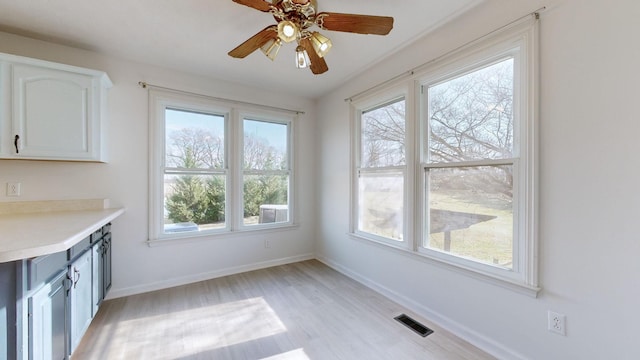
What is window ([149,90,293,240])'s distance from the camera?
3.04 metres

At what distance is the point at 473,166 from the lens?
204cm

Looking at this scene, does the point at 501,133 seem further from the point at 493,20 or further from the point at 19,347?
the point at 19,347

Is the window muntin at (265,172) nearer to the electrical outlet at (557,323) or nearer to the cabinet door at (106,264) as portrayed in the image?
the cabinet door at (106,264)

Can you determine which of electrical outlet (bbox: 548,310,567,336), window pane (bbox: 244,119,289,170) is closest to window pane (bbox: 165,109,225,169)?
window pane (bbox: 244,119,289,170)

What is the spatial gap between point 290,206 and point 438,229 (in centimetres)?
223

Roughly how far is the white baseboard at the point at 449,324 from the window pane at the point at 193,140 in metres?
2.42

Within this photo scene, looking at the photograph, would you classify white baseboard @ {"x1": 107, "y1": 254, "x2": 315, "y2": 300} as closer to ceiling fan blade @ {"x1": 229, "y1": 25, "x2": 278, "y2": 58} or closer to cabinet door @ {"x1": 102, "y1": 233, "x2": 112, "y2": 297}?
cabinet door @ {"x1": 102, "y1": 233, "x2": 112, "y2": 297}

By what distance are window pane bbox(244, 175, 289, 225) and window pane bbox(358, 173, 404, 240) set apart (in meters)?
1.24

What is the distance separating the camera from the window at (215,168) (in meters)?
3.04

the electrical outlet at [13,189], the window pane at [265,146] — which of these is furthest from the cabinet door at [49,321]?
the window pane at [265,146]

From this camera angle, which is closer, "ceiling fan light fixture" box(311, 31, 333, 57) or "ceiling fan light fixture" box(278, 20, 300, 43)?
"ceiling fan light fixture" box(278, 20, 300, 43)

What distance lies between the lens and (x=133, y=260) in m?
2.85

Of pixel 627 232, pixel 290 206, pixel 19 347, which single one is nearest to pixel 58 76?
pixel 19 347

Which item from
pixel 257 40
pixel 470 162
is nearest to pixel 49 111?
pixel 257 40
